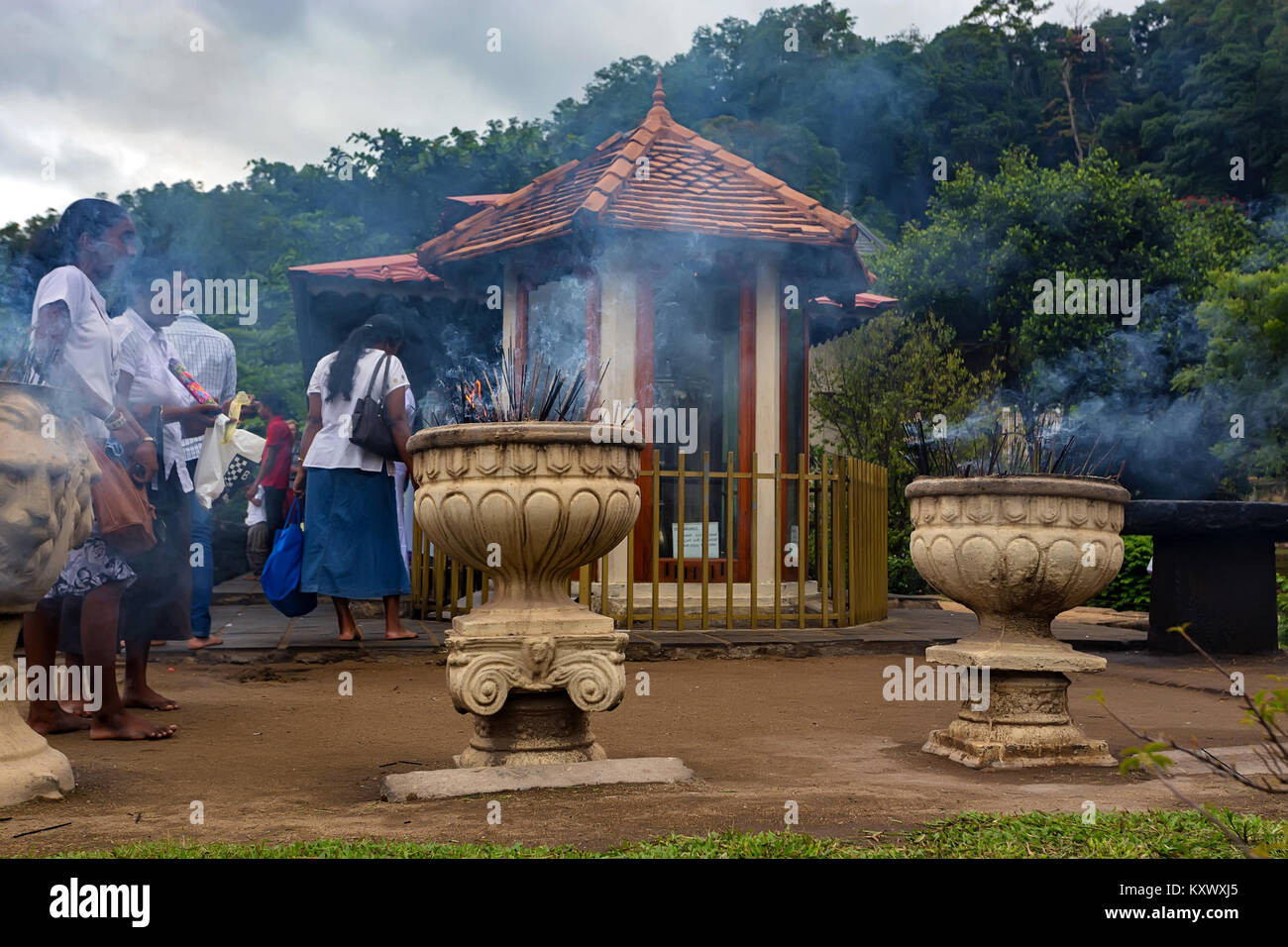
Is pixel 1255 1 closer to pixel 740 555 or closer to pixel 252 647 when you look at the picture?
pixel 740 555

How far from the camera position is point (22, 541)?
3721mm

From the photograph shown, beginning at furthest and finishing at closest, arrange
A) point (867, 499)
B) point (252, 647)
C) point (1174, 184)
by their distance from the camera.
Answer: point (1174, 184) → point (867, 499) → point (252, 647)

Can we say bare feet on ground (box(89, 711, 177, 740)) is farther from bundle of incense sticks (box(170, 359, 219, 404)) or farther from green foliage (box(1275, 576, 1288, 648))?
green foliage (box(1275, 576, 1288, 648))

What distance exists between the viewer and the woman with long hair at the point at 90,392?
467 cm

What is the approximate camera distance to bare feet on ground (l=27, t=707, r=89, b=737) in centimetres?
Answer: 502

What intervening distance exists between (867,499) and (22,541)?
7.12m

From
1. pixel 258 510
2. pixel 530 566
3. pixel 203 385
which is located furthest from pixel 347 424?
pixel 258 510

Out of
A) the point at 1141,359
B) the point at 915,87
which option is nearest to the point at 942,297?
the point at 1141,359

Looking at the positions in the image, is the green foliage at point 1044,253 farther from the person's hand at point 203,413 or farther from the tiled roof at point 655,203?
the person's hand at point 203,413

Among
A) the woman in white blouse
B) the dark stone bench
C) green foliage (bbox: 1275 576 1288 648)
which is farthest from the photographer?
green foliage (bbox: 1275 576 1288 648)

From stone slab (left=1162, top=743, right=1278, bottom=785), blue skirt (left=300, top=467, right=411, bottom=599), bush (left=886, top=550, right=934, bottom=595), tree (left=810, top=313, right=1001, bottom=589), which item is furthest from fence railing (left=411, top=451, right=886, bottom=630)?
tree (left=810, top=313, right=1001, bottom=589)

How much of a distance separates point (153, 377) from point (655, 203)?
17.0 feet

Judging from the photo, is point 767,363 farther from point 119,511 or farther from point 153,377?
point 119,511

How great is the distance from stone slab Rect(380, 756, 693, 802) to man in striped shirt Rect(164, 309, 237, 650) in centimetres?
400
